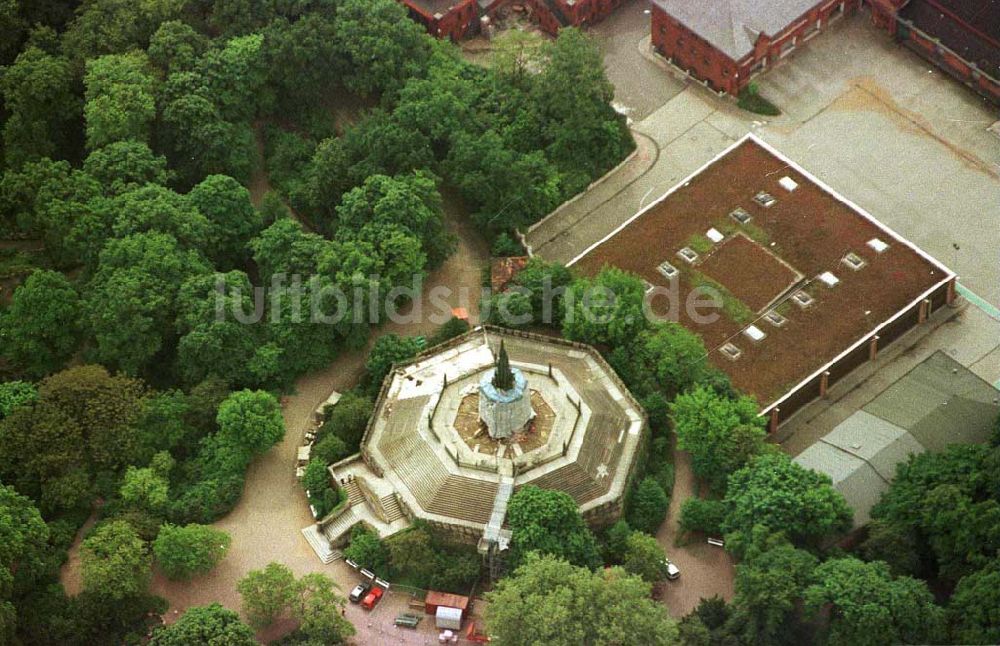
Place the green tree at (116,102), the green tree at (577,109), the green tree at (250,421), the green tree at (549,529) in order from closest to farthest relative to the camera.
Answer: the green tree at (549,529) < the green tree at (250,421) < the green tree at (116,102) < the green tree at (577,109)

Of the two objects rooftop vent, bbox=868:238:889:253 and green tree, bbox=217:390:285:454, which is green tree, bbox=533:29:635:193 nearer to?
rooftop vent, bbox=868:238:889:253

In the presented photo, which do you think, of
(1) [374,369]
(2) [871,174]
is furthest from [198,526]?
(2) [871,174]

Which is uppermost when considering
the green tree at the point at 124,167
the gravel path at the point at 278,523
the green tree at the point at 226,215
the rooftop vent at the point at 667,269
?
the green tree at the point at 124,167

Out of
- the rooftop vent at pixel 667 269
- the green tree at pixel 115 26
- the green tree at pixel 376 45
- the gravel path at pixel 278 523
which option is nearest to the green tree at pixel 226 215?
the gravel path at pixel 278 523

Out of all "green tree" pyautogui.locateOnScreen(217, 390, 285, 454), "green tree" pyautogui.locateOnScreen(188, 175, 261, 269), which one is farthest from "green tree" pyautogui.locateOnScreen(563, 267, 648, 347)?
"green tree" pyautogui.locateOnScreen(188, 175, 261, 269)

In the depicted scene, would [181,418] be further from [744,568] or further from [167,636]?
[744,568]

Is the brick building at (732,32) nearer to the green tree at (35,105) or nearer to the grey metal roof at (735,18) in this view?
the grey metal roof at (735,18)

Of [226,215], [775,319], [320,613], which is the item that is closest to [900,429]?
[775,319]
